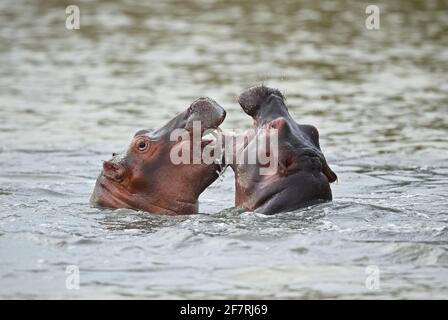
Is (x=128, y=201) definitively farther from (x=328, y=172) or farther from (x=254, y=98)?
(x=328, y=172)

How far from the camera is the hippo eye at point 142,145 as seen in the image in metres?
9.87

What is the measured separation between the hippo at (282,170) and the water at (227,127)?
14cm

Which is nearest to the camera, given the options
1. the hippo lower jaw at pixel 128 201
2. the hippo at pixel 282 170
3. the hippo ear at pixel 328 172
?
the hippo at pixel 282 170

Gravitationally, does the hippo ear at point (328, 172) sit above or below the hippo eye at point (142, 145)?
below

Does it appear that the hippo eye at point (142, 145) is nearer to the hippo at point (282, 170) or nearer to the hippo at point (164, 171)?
the hippo at point (164, 171)

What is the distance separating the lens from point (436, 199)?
1078 cm

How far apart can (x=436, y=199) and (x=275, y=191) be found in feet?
7.22

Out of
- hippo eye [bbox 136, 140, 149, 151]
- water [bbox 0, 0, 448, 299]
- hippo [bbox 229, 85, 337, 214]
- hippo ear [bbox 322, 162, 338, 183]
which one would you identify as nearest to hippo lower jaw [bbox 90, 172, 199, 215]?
water [bbox 0, 0, 448, 299]

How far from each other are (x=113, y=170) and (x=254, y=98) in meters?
1.42

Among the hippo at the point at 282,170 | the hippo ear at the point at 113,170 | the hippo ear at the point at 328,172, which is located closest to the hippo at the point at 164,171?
the hippo ear at the point at 113,170

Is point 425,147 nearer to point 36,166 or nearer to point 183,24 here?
point 36,166

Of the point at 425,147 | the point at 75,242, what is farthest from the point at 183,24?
the point at 75,242

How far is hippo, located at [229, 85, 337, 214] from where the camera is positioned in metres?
9.23

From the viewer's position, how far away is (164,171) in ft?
32.1
